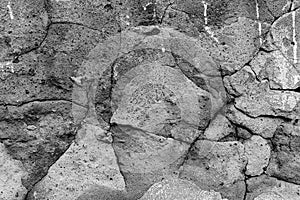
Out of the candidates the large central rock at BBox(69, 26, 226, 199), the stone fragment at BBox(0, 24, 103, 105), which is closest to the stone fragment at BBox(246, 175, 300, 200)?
the large central rock at BBox(69, 26, 226, 199)

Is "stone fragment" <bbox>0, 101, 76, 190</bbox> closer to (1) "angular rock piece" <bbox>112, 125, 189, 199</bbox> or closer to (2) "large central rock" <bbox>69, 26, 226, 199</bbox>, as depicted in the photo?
(2) "large central rock" <bbox>69, 26, 226, 199</bbox>

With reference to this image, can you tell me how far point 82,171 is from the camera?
1.94 metres

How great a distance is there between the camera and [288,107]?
2.02 m

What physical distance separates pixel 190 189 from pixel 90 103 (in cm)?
49

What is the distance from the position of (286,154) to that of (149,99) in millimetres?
569

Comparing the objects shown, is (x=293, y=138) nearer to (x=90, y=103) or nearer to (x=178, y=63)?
(x=178, y=63)

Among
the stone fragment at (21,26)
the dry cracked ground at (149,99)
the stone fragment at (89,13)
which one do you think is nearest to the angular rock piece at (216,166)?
the dry cracked ground at (149,99)

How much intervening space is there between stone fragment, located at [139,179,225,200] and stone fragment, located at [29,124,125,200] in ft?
0.38

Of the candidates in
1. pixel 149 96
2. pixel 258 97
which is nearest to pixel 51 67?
pixel 149 96

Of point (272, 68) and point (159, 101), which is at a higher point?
point (272, 68)

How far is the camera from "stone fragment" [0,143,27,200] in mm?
1890

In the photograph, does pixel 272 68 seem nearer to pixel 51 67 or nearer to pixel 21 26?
pixel 51 67

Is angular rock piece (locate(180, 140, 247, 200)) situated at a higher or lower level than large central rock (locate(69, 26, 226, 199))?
lower

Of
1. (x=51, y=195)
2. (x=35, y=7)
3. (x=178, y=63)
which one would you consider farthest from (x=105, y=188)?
(x=35, y=7)
